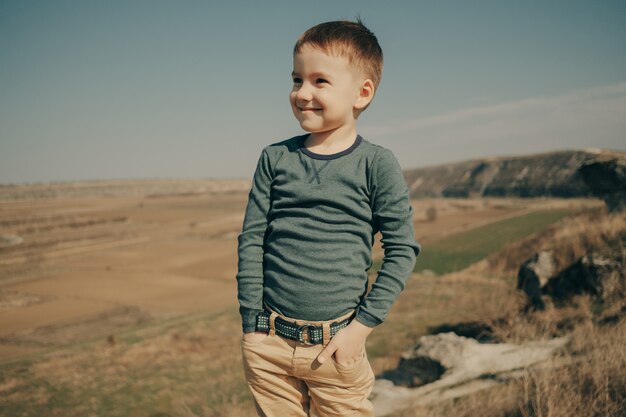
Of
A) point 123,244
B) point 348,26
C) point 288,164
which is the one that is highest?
point 348,26

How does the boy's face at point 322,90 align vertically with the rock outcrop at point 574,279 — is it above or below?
above

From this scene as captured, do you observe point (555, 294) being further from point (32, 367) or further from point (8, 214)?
point (8, 214)

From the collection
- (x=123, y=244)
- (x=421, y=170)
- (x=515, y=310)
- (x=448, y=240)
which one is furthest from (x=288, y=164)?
(x=421, y=170)

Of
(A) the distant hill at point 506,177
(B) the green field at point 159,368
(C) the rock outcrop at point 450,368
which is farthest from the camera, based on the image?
(A) the distant hill at point 506,177

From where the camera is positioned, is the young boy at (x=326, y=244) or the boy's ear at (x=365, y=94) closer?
the young boy at (x=326, y=244)

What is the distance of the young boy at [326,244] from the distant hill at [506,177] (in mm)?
58467

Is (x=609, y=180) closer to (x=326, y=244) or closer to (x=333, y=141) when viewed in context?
(x=333, y=141)

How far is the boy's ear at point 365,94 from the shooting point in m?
1.68

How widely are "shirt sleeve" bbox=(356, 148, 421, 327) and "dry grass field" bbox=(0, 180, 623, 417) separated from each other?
1.79 m

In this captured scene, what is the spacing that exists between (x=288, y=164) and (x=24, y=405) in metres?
10.9

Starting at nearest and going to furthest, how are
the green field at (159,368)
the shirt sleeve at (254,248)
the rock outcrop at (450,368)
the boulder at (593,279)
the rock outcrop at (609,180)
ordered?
the shirt sleeve at (254,248) < the rock outcrop at (450,368) < the boulder at (593,279) < the green field at (159,368) < the rock outcrop at (609,180)

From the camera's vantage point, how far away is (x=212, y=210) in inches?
2975

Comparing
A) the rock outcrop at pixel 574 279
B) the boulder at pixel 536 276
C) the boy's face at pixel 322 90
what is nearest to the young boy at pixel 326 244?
the boy's face at pixel 322 90

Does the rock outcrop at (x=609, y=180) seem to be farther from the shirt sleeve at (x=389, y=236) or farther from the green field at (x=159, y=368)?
the shirt sleeve at (x=389, y=236)
